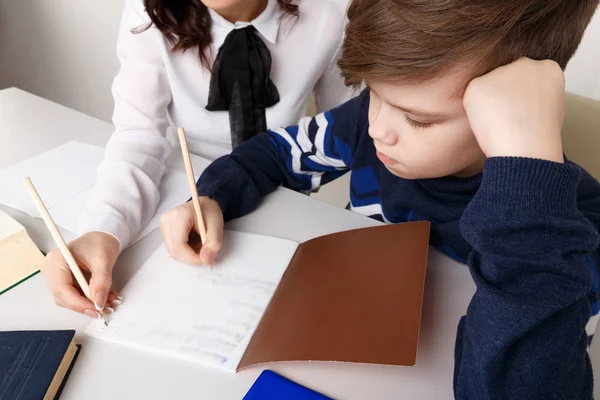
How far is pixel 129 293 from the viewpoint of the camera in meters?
0.58

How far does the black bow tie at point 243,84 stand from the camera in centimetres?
91

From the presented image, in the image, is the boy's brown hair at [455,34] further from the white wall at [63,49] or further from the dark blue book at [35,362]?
the white wall at [63,49]

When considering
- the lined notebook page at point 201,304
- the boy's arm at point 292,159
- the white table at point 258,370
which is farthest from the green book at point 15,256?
the boy's arm at point 292,159

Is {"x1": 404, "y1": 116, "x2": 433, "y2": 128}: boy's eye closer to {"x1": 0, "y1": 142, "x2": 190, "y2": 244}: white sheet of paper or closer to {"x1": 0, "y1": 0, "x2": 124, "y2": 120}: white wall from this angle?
{"x1": 0, "y1": 142, "x2": 190, "y2": 244}: white sheet of paper

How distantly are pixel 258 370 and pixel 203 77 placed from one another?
0.64m

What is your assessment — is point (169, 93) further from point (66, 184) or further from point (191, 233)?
point (191, 233)

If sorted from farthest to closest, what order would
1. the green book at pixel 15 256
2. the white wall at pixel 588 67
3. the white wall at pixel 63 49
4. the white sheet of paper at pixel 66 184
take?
the white wall at pixel 63 49 → the white wall at pixel 588 67 → the white sheet of paper at pixel 66 184 → the green book at pixel 15 256

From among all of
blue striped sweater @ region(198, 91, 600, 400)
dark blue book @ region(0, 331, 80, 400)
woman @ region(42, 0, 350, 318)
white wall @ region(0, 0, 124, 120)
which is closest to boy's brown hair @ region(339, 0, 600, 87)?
blue striped sweater @ region(198, 91, 600, 400)

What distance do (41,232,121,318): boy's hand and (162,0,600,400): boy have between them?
4.6 inches

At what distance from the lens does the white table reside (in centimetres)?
48

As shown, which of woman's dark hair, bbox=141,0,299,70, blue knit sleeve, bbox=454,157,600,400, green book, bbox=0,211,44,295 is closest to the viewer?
blue knit sleeve, bbox=454,157,600,400

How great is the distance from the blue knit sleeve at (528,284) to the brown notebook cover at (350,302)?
77mm

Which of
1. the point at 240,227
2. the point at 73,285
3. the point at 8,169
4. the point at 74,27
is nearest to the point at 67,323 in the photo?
the point at 73,285

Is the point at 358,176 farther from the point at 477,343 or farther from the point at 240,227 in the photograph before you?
the point at 477,343
